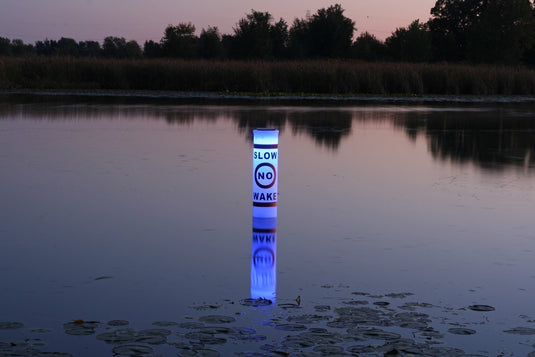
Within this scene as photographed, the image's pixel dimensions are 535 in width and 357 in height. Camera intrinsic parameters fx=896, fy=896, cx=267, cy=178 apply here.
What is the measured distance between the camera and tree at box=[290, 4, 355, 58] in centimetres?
8819

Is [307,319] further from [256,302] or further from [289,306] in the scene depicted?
[256,302]

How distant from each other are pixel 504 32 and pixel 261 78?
163ft

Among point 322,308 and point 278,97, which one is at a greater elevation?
point 278,97

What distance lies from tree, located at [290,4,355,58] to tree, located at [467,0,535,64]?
1254 cm

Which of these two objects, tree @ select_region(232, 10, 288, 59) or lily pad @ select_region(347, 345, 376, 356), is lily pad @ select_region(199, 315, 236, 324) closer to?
lily pad @ select_region(347, 345, 376, 356)

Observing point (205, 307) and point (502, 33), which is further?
point (502, 33)

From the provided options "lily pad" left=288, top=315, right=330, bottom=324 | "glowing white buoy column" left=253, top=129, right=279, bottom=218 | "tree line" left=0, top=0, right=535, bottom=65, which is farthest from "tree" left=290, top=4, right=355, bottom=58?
"lily pad" left=288, top=315, right=330, bottom=324

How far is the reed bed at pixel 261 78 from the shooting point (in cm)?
4441

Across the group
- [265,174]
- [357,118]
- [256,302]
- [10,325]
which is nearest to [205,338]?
[256,302]

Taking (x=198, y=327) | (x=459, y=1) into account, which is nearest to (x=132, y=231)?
(x=198, y=327)

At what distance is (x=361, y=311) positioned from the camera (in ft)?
20.1

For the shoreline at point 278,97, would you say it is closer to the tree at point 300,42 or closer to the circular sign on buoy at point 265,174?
the circular sign on buoy at point 265,174

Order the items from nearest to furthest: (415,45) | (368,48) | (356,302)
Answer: (356,302), (415,45), (368,48)

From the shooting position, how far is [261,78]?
44.2 metres
